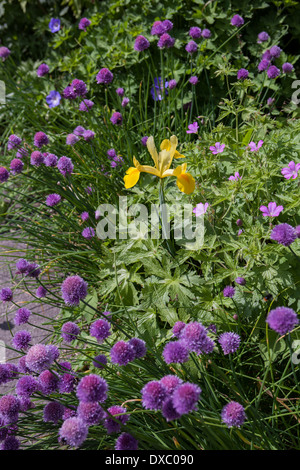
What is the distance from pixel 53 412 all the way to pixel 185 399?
532 millimetres

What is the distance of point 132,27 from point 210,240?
2329 mm

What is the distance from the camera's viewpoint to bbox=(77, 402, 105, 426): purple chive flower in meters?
1.31

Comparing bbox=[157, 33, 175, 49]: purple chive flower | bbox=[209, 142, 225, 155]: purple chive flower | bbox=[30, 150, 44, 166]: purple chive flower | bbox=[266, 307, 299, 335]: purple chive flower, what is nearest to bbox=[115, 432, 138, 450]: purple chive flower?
bbox=[266, 307, 299, 335]: purple chive flower

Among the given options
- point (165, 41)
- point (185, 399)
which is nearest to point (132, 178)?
point (185, 399)

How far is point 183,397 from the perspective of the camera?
1206 millimetres

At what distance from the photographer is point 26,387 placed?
1.54 m

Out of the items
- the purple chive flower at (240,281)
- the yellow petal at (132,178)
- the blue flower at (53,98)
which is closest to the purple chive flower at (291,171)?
the purple chive flower at (240,281)

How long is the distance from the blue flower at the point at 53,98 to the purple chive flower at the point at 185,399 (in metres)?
2.84

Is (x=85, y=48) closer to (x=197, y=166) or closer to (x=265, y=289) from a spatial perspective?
(x=197, y=166)

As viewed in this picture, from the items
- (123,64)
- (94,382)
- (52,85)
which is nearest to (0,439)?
(94,382)

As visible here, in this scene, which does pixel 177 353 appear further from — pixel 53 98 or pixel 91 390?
pixel 53 98

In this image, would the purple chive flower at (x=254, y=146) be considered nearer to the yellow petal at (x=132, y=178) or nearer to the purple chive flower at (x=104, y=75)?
the yellow petal at (x=132, y=178)

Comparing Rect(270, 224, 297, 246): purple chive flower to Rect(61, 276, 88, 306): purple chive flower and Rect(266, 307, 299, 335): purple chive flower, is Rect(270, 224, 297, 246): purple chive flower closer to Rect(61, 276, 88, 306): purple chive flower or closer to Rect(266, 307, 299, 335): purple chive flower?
Rect(266, 307, 299, 335): purple chive flower

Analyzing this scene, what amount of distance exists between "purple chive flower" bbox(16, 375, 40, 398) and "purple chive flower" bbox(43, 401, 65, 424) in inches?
2.9
